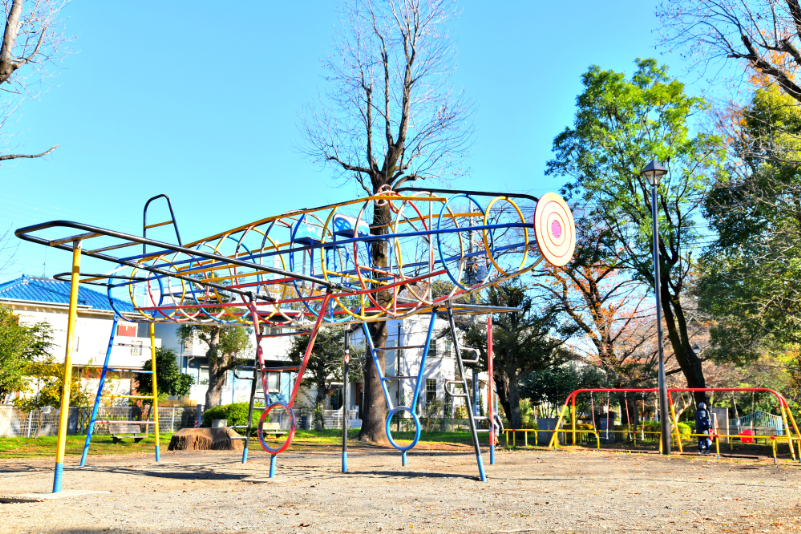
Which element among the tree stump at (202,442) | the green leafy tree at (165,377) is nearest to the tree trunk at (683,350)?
the tree stump at (202,442)

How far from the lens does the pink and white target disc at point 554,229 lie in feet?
17.5

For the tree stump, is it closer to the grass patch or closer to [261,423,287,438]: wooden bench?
the grass patch

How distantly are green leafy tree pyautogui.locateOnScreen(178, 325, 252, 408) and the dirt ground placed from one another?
19643 mm

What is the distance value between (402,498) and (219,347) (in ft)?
85.2

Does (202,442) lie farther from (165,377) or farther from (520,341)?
(165,377)

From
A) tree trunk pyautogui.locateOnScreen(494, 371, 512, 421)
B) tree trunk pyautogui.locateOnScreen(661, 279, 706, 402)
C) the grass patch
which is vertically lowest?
the grass patch

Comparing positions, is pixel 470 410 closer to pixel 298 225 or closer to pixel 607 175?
pixel 298 225

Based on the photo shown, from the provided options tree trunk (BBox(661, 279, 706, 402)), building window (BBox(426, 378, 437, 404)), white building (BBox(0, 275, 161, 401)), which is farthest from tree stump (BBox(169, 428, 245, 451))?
building window (BBox(426, 378, 437, 404))

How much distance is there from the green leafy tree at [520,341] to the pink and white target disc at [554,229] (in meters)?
16.1

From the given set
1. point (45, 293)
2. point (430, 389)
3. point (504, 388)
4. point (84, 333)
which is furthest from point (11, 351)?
point (430, 389)

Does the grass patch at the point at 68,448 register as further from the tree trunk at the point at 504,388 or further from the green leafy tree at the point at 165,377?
the tree trunk at the point at 504,388

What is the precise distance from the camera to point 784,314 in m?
15.2

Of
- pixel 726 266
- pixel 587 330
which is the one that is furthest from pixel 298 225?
pixel 587 330

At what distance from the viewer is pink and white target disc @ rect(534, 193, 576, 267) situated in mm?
5328
